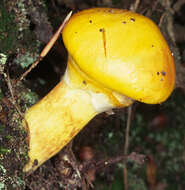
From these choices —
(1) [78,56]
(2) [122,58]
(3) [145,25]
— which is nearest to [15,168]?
(1) [78,56]

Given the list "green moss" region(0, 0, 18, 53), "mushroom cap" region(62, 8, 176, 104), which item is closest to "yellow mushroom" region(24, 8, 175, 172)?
"mushroom cap" region(62, 8, 176, 104)

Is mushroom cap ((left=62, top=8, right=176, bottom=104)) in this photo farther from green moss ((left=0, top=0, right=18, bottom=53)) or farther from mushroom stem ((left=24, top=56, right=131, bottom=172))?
green moss ((left=0, top=0, right=18, bottom=53))

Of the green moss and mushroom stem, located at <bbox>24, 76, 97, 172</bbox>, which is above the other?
the green moss

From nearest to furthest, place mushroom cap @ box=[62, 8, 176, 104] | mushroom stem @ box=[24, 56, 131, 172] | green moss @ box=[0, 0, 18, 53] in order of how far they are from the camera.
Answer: mushroom cap @ box=[62, 8, 176, 104] < mushroom stem @ box=[24, 56, 131, 172] < green moss @ box=[0, 0, 18, 53]

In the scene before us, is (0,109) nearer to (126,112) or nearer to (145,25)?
(145,25)

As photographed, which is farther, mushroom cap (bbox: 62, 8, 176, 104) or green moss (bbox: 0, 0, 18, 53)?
green moss (bbox: 0, 0, 18, 53)

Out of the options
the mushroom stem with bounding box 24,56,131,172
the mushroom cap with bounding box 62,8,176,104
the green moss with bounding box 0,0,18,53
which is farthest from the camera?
the green moss with bounding box 0,0,18,53

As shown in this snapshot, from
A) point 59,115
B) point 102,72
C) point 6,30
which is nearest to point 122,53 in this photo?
point 102,72

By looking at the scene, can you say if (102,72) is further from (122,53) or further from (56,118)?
(56,118)
